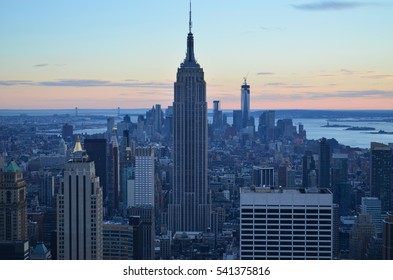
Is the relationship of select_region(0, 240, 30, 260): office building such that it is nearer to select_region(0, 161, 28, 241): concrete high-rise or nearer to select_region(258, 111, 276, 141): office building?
select_region(0, 161, 28, 241): concrete high-rise

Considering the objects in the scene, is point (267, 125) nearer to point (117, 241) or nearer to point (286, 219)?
point (286, 219)

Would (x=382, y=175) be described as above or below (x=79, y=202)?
above

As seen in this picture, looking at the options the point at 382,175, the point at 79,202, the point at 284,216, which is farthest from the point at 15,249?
the point at 382,175

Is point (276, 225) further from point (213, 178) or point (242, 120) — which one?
point (213, 178)

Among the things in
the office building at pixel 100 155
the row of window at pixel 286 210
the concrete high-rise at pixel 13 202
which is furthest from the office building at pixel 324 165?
the concrete high-rise at pixel 13 202

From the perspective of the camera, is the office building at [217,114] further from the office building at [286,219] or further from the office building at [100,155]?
the office building at [100,155]
